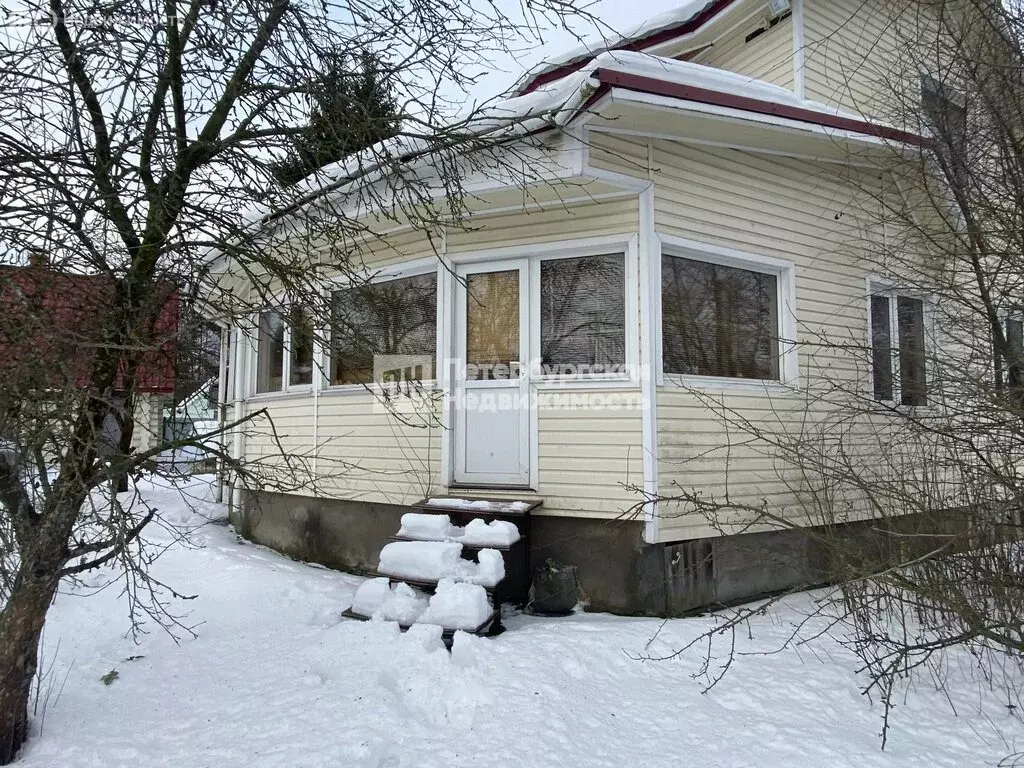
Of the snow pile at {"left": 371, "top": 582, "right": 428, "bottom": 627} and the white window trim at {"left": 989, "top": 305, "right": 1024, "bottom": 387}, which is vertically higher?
the white window trim at {"left": 989, "top": 305, "right": 1024, "bottom": 387}

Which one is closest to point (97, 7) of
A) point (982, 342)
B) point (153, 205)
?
point (153, 205)

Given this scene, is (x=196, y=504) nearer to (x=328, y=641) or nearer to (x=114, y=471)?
(x=328, y=641)

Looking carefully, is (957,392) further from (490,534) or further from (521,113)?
(521,113)

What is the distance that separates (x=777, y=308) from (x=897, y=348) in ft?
4.92

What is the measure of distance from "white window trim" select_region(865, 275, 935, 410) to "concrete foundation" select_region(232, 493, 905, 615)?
137 cm

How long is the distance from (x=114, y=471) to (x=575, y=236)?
3.59m

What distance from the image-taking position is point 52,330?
2438mm

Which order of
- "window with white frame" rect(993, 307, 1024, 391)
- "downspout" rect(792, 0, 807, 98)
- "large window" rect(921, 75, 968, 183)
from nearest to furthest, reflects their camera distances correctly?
"window with white frame" rect(993, 307, 1024, 391) < "large window" rect(921, 75, 968, 183) < "downspout" rect(792, 0, 807, 98)

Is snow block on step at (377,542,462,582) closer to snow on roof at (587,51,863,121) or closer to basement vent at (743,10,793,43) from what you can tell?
snow on roof at (587,51,863,121)

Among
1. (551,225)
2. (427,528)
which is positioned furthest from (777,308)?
(427,528)

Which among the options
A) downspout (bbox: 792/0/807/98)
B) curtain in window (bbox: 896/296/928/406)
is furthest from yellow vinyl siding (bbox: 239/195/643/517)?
downspout (bbox: 792/0/807/98)

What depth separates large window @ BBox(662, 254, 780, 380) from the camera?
504 cm

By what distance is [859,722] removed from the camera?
3158 millimetres

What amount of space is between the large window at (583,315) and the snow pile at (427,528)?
1.50m
